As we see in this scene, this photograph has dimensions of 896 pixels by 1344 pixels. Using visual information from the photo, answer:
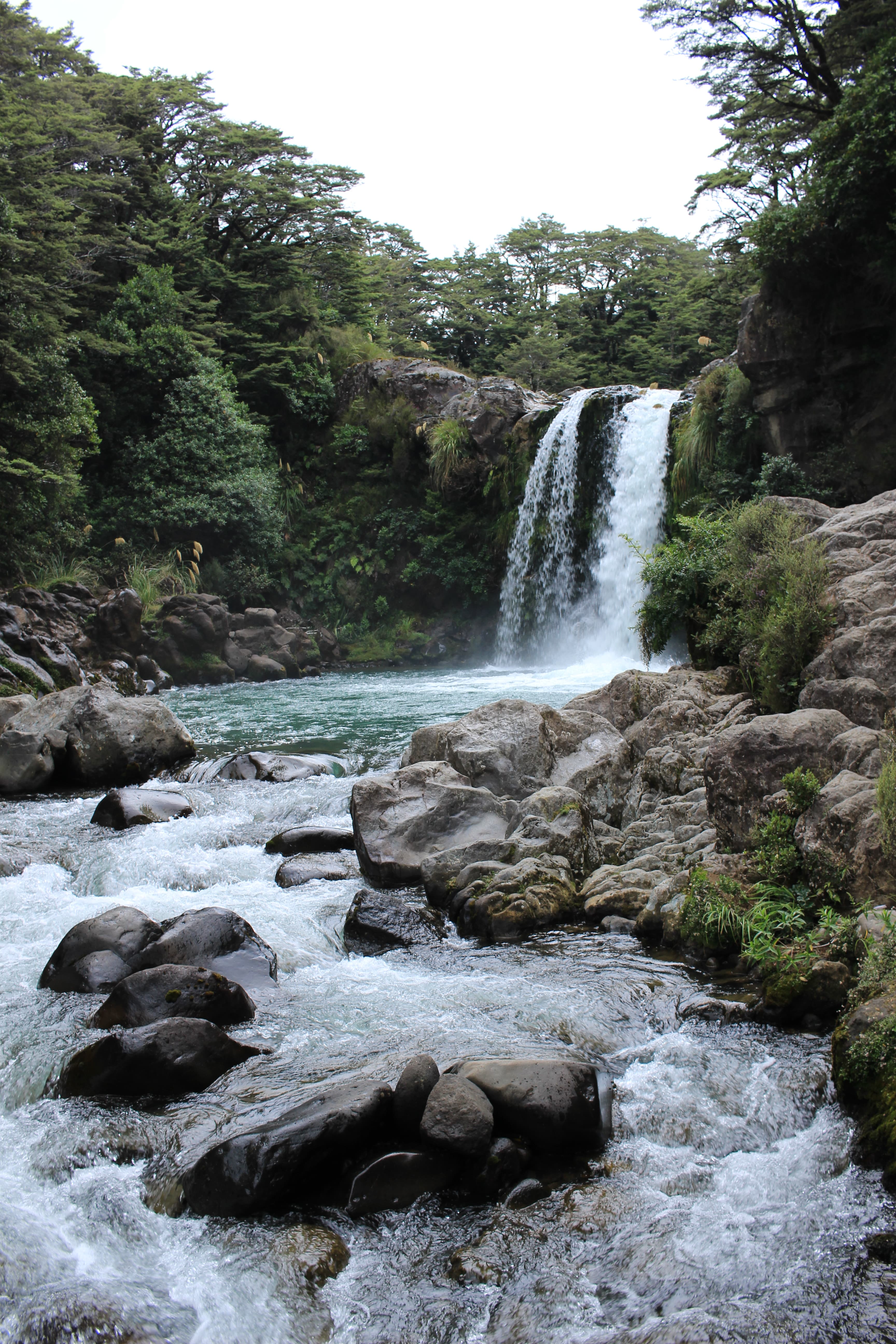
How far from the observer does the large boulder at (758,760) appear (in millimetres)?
5758

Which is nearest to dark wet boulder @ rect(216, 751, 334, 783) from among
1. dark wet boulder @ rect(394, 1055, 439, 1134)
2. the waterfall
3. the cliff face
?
dark wet boulder @ rect(394, 1055, 439, 1134)

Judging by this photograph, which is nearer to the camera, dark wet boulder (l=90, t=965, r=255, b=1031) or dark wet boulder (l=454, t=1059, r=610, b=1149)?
dark wet boulder (l=454, t=1059, r=610, b=1149)

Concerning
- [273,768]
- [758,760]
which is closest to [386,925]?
[758,760]

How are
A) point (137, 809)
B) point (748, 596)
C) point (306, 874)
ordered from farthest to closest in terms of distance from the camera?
point (137, 809) → point (748, 596) → point (306, 874)

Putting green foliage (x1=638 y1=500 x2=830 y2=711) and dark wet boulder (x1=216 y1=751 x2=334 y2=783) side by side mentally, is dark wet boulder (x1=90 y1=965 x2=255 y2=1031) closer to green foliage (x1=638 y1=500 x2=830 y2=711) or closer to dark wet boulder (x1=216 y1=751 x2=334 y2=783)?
green foliage (x1=638 y1=500 x2=830 y2=711)

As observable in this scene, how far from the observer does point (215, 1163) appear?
3.43 meters

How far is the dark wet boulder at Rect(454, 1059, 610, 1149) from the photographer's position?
3.61 metres

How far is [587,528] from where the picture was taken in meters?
19.4

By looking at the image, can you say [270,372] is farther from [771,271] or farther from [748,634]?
[748,634]

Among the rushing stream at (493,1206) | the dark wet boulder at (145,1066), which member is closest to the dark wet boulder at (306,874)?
the rushing stream at (493,1206)

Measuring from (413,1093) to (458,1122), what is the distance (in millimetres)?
233

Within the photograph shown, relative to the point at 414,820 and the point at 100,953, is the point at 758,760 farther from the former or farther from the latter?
the point at 100,953

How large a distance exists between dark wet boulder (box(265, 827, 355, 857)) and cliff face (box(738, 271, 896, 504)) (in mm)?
10453

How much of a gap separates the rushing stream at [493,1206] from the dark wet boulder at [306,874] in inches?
29.8
